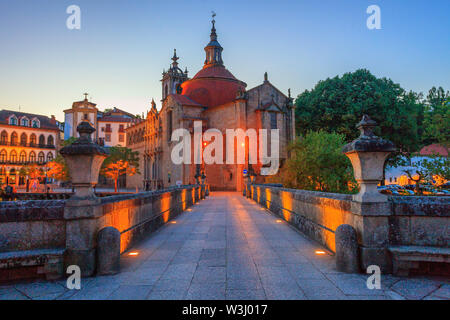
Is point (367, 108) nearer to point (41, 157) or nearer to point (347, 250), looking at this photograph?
point (347, 250)

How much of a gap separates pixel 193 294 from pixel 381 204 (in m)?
3.27

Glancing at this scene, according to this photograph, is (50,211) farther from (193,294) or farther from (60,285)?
(193,294)

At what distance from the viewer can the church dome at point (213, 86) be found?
161 ft

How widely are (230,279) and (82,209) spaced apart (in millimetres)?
2626

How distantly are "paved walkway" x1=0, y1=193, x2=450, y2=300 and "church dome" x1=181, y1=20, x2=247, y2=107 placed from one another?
43377mm

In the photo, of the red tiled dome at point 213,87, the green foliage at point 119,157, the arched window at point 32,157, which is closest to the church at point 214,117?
the red tiled dome at point 213,87

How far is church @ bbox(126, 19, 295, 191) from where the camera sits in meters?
42.4

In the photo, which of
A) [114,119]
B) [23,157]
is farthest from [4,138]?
[114,119]

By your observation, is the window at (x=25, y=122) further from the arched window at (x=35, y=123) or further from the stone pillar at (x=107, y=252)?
the stone pillar at (x=107, y=252)

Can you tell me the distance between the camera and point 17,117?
58.3 metres

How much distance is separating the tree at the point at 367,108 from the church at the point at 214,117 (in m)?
5.95

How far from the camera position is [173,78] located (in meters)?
67.7
